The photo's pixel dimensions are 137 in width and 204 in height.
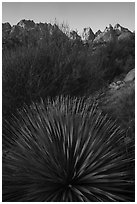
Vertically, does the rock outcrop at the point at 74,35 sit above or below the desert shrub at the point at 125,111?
above

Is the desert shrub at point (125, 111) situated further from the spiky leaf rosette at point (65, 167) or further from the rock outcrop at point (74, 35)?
the rock outcrop at point (74, 35)

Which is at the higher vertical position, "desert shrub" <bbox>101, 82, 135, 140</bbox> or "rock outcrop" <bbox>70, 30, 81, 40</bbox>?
"rock outcrop" <bbox>70, 30, 81, 40</bbox>

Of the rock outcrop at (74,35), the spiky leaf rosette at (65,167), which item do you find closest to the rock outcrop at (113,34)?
the rock outcrop at (74,35)

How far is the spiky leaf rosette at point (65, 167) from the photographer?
3.16 m

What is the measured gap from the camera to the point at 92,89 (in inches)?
293

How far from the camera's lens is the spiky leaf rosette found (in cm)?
316

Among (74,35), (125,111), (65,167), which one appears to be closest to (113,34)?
(74,35)

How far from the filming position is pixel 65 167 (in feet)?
10.7

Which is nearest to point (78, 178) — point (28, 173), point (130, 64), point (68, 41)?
point (28, 173)

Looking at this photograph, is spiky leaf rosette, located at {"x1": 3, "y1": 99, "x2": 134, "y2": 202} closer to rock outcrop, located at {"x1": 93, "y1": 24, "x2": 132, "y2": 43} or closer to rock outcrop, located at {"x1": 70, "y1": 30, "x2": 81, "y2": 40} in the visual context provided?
rock outcrop, located at {"x1": 70, "y1": 30, "x2": 81, "y2": 40}

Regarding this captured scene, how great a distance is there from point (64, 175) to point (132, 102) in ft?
9.57

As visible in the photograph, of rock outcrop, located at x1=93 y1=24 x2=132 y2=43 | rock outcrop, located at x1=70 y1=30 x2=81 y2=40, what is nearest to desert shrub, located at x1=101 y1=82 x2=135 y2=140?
rock outcrop, located at x1=70 y1=30 x2=81 y2=40

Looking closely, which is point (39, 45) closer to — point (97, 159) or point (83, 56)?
point (83, 56)

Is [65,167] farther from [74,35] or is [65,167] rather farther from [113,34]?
[113,34]
